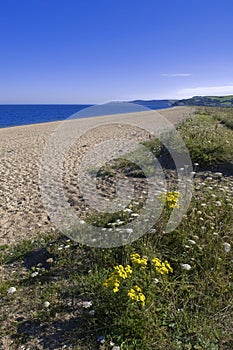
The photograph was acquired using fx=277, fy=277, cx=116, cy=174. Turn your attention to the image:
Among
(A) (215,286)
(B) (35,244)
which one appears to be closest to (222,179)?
(A) (215,286)

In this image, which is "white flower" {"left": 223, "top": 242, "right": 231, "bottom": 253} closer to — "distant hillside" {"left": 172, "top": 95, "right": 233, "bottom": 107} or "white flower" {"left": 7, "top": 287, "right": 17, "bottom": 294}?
"white flower" {"left": 7, "top": 287, "right": 17, "bottom": 294}

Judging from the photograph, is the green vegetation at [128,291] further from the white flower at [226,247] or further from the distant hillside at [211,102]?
the distant hillside at [211,102]

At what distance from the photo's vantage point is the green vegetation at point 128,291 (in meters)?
2.60

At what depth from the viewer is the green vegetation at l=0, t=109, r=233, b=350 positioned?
2602mm

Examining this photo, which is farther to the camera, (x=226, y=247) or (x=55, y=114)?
(x=55, y=114)

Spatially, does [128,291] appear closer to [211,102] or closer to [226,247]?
[226,247]

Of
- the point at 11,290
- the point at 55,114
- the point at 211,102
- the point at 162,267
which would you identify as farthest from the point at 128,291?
the point at 55,114

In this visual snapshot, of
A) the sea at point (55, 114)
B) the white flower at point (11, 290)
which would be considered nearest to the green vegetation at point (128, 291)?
the white flower at point (11, 290)

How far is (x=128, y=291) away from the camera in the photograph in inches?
104

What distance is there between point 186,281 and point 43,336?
164cm

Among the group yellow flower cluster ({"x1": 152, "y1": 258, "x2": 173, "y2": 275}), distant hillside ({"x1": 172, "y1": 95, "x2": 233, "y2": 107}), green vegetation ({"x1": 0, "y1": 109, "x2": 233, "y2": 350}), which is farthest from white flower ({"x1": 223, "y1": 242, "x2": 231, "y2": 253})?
distant hillside ({"x1": 172, "y1": 95, "x2": 233, "y2": 107})

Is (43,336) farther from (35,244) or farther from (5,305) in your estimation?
(35,244)

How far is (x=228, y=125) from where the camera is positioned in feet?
51.4

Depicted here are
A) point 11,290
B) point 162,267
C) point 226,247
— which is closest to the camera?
point 162,267
